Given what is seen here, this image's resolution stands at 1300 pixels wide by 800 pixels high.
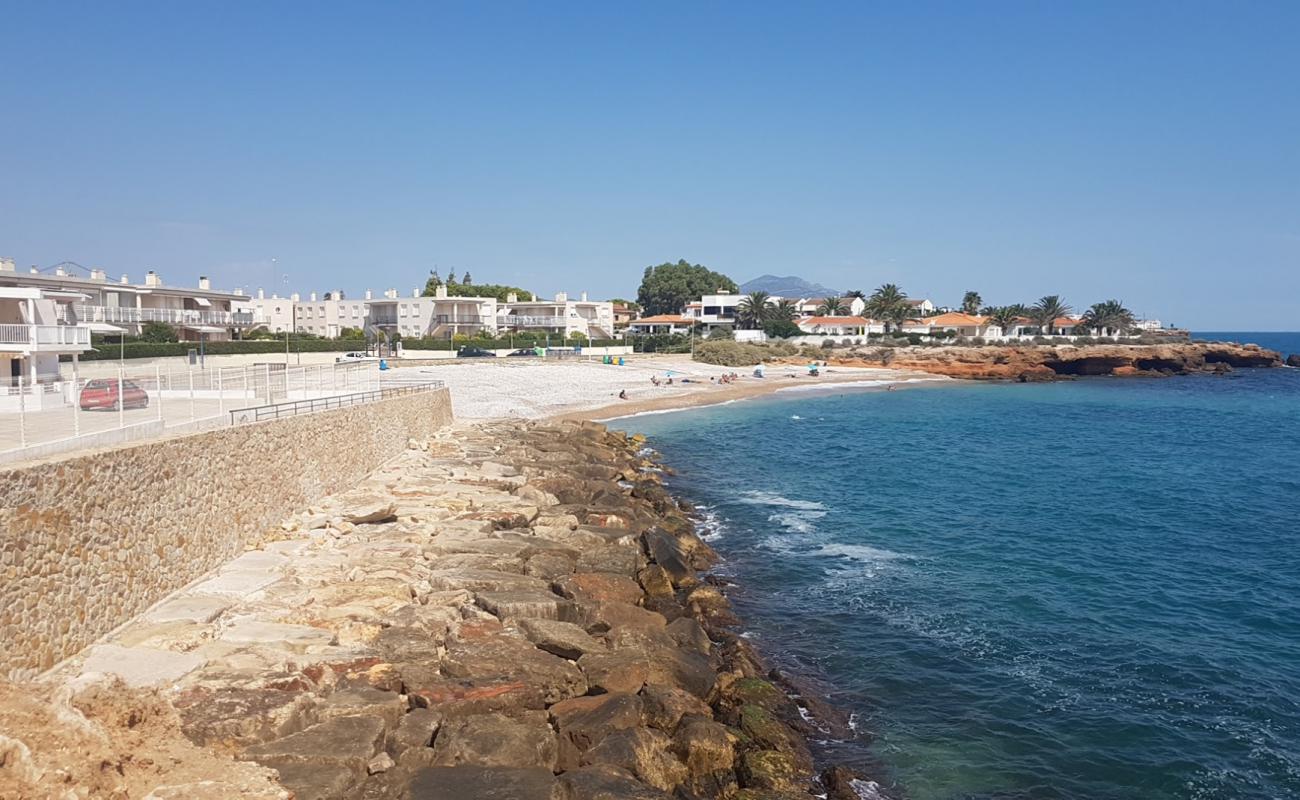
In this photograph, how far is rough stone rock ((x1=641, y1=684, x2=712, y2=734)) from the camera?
1313 cm

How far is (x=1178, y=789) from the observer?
13.4 m

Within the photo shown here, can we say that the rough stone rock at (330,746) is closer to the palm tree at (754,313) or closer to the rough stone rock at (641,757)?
the rough stone rock at (641,757)

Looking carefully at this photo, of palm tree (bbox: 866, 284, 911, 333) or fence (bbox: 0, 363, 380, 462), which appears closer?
fence (bbox: 0, 363, 380, 462)

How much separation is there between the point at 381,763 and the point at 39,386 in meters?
13.6

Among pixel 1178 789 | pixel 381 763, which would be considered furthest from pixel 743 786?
pixel 1178 789

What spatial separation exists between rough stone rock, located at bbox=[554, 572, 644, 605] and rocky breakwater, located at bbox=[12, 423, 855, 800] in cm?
6

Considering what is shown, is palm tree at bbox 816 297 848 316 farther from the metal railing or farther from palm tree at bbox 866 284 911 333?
Result: the metal railing

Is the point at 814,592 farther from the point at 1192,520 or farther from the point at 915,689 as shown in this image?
the point at 1192,520

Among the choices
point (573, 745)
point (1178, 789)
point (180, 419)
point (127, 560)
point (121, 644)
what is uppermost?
point (180, 419)

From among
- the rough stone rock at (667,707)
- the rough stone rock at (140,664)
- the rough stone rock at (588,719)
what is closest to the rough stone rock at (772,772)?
the rough stone rock at (667,707)

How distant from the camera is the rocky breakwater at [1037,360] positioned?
341 feet

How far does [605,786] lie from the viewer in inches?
414

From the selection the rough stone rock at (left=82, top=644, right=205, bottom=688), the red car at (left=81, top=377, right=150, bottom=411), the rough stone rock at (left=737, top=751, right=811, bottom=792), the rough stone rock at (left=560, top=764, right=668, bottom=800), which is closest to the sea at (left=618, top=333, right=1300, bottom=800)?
the rough stone rock at (left=737, top=751, right=811, bottom=792)

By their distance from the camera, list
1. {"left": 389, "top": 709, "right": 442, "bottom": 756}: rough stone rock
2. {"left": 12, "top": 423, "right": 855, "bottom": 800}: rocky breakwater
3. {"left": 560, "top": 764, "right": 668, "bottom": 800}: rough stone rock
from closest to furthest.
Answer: {"left": 560, "top": 764, "right": 668, "bottom": 800}: rough stone rock, {"left": 12, "top": 423, "right": 855, "bottom": 800}: rocky breakwater, {"left": 389, "top": 709, "right": 442, "bottom": 756}: rough stone rock
